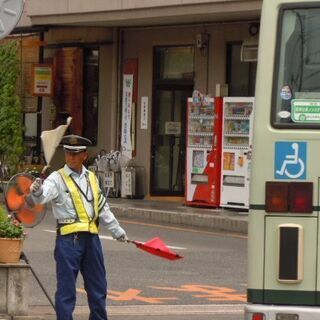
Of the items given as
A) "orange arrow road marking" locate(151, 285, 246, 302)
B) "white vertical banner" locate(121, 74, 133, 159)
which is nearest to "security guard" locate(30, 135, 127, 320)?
"orange arrow road marking" locate(151, 285, 246, 302)

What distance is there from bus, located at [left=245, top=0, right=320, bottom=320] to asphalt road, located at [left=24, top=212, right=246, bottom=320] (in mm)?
4732

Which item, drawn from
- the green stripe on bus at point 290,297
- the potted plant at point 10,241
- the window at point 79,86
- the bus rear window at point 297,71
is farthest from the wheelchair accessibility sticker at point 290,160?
the window at point 79,86

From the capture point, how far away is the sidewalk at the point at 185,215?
69.5 feet

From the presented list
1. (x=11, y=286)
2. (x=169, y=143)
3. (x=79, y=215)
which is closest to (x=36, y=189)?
(x=79, y=215)

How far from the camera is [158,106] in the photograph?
88.5ft

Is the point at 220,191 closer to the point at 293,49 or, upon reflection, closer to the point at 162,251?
the point at 162,251

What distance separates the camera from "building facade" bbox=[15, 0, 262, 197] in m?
24.9

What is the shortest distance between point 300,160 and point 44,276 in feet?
26.3

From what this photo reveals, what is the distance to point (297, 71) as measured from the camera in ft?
22.6

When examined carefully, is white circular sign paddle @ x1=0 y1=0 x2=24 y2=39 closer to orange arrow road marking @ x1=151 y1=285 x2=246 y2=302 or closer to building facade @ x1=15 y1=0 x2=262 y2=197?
orange arrow road marking @ x1=151 y1=285 x2=246 y2=302

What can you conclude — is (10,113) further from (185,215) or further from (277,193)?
(277,193)

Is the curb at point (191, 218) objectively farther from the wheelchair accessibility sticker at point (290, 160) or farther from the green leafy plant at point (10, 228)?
the wheelchair accessibility sticker at point (290, 160)

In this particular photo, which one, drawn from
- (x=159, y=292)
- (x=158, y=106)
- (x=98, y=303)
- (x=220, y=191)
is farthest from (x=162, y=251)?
(x=158, y=106)

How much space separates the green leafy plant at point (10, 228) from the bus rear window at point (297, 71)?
430 cm
